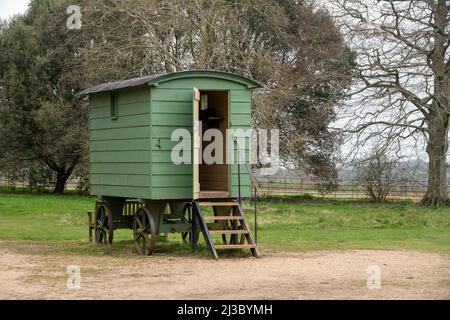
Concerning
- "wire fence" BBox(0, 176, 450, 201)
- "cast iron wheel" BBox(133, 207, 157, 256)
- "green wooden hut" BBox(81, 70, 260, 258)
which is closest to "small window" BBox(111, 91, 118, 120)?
"green wooden hut" BBox(81, 70, 260, 258)

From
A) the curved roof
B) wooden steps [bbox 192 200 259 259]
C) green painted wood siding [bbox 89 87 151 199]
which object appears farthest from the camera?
green painted wood siding [bbox 89 87 151 199]

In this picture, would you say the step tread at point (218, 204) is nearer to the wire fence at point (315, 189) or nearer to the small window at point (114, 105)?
the small window at point (114, 105)

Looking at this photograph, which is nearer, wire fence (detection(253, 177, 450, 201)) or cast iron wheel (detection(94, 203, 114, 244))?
cast iron wheel (detection(94, 203, 114, 244))

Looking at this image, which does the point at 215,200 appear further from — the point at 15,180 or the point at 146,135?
the point at 15,180

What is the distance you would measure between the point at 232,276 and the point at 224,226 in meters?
4.27

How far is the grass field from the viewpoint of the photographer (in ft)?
60.6

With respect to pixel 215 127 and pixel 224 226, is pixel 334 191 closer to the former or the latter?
pixel 215 127

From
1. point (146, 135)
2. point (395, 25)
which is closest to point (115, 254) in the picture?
point (146, 135)

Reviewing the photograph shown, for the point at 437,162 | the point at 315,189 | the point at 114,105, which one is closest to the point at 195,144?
the point at 114,105

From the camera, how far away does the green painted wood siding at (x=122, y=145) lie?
16375 mm

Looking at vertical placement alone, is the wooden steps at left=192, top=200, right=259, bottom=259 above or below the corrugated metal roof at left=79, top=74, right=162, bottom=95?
below

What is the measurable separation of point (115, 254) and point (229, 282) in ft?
16.3

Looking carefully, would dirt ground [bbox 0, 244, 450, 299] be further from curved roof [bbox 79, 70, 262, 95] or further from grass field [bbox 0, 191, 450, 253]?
curved roof [bbox 79, 70, 262, 95]

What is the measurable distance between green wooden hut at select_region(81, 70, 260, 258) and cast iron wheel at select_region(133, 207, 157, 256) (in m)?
0.18
